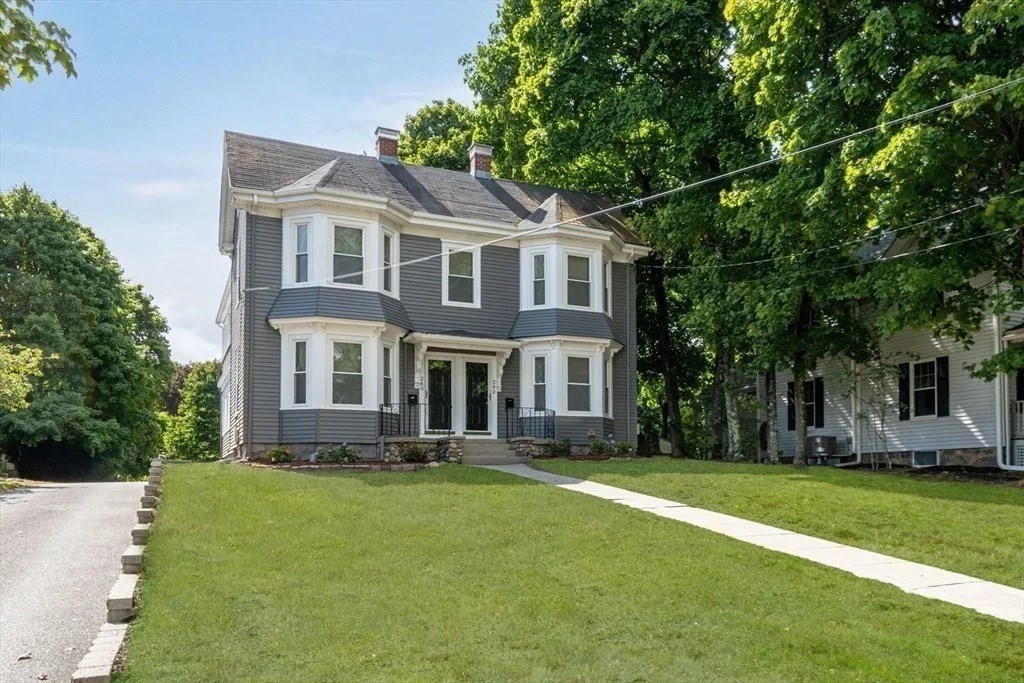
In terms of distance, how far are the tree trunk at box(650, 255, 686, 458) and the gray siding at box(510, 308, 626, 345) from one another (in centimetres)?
593

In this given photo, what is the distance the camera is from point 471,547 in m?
11.1

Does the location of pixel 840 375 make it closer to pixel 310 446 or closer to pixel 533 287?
pixel 533 287

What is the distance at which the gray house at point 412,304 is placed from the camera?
21.4m

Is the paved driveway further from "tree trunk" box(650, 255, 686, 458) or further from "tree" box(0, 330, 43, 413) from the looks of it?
"tree trunk" box(650, 255, 686, 458)

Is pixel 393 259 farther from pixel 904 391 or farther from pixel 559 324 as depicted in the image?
pixel 904 391

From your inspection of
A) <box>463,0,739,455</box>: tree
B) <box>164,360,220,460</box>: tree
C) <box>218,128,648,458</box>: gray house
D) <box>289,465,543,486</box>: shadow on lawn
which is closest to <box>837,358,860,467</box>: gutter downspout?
<box>463,0,739,455</box>: tree

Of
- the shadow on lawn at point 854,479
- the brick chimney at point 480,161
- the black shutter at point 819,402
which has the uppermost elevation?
the brick chimney at point 480,161

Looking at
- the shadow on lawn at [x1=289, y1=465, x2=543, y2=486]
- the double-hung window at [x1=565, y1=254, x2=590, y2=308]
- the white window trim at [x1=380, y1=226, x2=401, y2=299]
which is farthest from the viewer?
the double-hung window at [x1=565, y1=254, x2=590, y2=308]

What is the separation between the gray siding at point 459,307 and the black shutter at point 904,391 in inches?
409

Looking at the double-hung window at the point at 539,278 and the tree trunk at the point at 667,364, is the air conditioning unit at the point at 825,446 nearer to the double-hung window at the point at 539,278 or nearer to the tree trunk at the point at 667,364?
the tree trunk at the point at 667,364

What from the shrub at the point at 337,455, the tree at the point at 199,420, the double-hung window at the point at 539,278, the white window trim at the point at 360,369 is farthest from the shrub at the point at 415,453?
the tree at the point at 199,420

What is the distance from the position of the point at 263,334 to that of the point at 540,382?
Result: 712 centimetres

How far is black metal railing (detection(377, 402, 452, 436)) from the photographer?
72.9ft

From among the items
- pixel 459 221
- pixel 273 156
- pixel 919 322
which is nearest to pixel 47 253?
pixel 273 156
